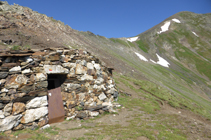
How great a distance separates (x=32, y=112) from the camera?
8.66 metres

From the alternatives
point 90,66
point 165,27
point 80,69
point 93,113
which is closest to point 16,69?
point 80,69

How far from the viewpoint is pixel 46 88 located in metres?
9.72

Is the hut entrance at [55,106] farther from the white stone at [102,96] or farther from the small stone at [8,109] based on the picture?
the white stone at [102,96]

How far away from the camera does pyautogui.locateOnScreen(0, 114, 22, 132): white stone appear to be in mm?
7357

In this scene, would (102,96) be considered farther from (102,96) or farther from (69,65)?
(69,65)

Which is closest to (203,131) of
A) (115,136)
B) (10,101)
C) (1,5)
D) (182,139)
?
(182,139)

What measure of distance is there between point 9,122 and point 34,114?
4.58 feet

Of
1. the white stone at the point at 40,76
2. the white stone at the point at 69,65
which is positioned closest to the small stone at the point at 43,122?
the white stone at the point at 40,76

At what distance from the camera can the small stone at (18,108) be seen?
800 cm

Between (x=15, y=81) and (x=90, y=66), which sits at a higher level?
(x=90, y=66)

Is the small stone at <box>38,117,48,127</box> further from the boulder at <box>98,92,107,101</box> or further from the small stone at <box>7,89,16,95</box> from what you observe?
the boulder at <box>98,92,107,101</box>

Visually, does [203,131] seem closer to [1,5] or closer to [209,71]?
[1,5]

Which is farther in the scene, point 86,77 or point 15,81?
point 86,77

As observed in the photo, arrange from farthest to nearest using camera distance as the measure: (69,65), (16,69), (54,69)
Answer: (69,65) → (54,69) → (16,69)
